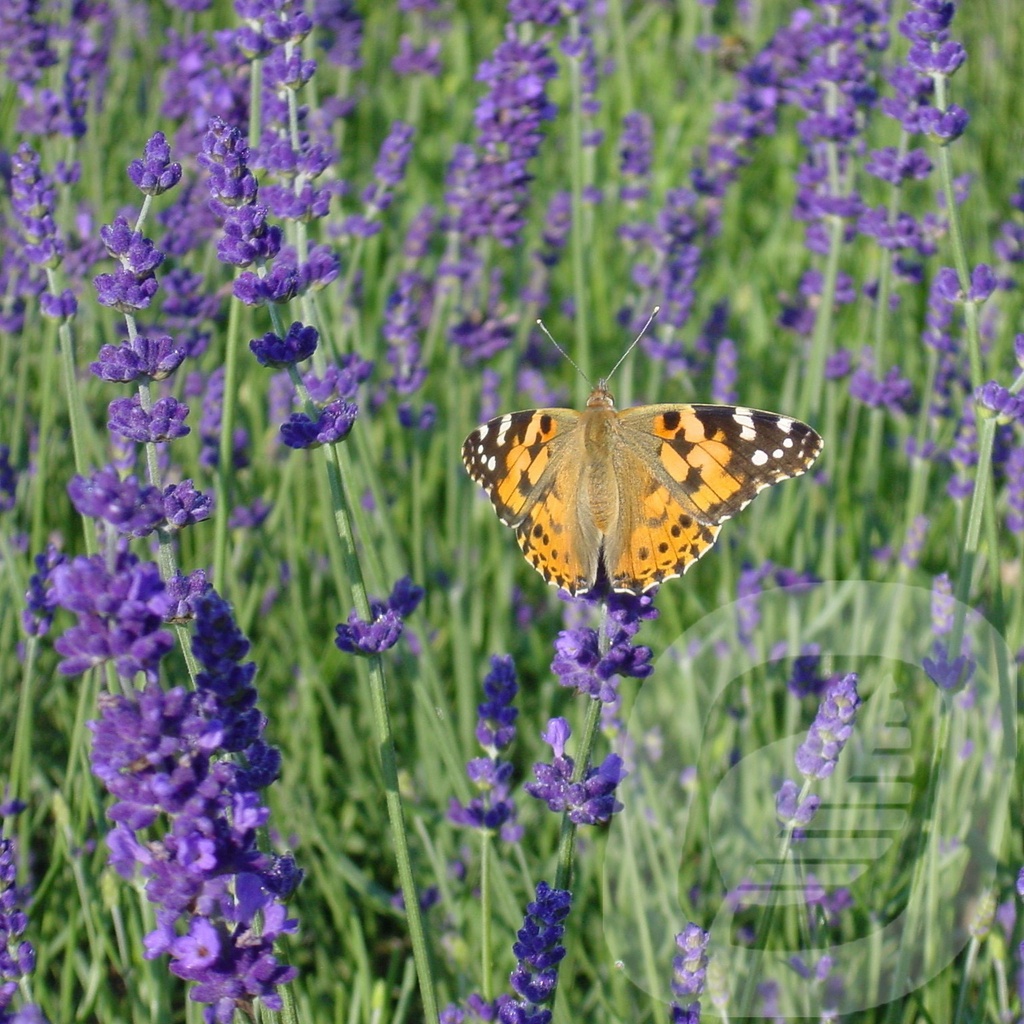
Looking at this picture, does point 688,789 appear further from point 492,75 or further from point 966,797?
point 492,75

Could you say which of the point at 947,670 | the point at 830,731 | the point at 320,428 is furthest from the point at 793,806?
the point at 320,428

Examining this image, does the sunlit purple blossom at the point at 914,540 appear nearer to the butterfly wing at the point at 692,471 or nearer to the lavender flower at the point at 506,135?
the butterfly wing at the point at 692,471

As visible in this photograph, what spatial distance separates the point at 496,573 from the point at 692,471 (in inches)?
52.2

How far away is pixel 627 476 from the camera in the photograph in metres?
2.16

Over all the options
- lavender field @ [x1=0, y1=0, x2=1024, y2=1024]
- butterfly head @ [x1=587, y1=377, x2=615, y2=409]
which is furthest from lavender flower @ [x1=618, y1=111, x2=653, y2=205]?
butterfly head @ [x1=587, y1=377, x2=615, y2=409]

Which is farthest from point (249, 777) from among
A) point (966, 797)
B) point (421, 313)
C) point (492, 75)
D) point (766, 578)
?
point (421, 313)

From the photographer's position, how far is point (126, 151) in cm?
421

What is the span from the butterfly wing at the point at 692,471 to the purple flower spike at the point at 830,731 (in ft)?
1.11

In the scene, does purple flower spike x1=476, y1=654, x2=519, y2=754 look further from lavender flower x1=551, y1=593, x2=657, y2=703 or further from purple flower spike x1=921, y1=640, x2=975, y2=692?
purple flower spike x1=921, y1=640, x2=975, y2=692

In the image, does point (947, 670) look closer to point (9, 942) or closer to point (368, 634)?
point (368, 634)

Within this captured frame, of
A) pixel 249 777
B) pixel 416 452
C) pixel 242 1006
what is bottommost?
pixel 242 1006

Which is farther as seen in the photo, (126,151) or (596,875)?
(126,151)

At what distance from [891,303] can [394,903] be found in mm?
1872

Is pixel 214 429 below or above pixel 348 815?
above
